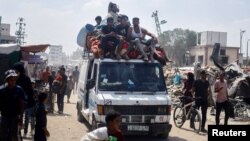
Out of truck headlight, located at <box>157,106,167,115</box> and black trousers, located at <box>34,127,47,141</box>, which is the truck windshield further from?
black trousers, located at <box>34,127,47,141</box>

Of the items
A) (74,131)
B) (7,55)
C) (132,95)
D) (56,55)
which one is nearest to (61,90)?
(7,55)

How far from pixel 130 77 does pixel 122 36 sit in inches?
58.7

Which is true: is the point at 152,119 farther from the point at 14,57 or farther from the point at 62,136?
the point at 14,57

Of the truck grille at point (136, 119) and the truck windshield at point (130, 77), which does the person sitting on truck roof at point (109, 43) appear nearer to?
the truck windshield at point (130, 77)

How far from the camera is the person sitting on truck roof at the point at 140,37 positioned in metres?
11.0

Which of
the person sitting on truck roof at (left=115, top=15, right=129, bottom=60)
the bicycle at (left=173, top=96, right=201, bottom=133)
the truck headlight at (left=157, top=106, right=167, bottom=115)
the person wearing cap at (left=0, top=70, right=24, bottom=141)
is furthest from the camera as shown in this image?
the bicycle at (left=173, top=96, right=201, bottom=133)

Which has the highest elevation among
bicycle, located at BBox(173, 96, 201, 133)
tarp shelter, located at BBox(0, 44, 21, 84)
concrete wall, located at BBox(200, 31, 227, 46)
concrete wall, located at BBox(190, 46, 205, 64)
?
concrete wall, located at BBox(200, 31, 227, 46)

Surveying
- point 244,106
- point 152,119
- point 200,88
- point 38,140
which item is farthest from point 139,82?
point 244,106

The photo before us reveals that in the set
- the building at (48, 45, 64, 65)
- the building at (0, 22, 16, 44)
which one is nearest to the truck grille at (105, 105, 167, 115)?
the building at (0, 22, 16, 44)

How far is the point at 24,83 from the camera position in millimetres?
8891

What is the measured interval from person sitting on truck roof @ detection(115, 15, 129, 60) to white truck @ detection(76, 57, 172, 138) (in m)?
0.20

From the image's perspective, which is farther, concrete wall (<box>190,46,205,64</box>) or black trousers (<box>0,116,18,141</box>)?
concrete wall (<box>190,46,205,64</box>)

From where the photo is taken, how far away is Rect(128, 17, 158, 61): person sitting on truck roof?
434 inches

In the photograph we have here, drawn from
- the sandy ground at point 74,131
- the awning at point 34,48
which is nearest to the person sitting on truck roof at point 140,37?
the sandy ground at point 74,131
